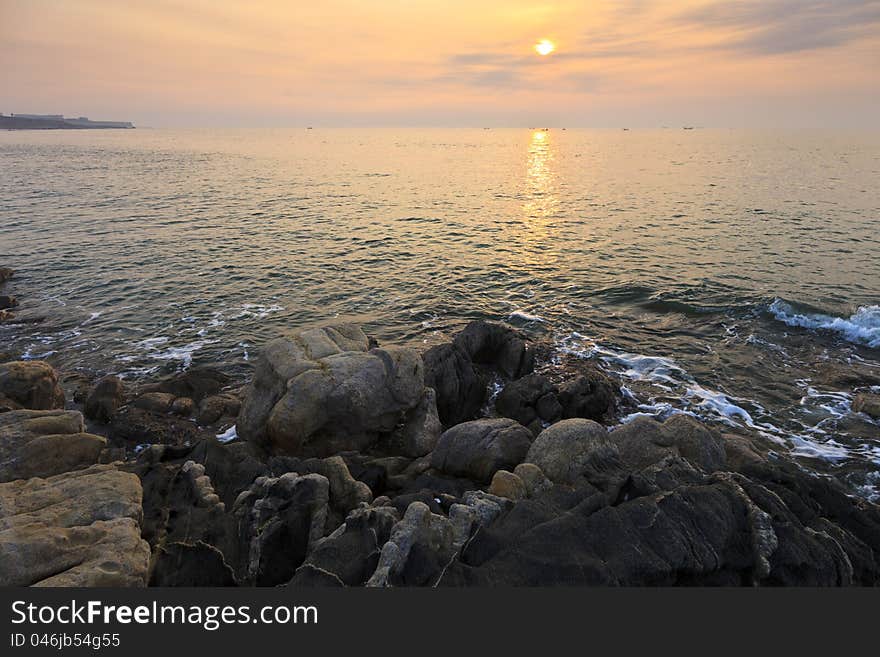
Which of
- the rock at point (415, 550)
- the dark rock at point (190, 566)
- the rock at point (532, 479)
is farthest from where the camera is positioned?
the rock at point (532, 479)

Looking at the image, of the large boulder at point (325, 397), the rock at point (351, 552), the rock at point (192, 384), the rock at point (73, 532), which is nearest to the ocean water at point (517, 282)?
the rock at point (192, 384)

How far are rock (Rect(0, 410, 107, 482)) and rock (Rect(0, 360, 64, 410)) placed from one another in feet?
11.3

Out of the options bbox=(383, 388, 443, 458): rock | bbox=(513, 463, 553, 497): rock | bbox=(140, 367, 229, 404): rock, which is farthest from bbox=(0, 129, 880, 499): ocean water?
bbox=(513, 463, 553, 497): rock

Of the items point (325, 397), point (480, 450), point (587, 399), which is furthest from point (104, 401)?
point (587, 399)

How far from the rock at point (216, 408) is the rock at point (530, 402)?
10163 millimetres

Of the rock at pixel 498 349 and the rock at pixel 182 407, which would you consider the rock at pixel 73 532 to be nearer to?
the rock at pixel 182 407

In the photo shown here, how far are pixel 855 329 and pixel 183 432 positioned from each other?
30.5 metres

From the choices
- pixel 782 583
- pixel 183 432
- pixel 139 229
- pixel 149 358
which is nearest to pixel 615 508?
pixel 782 583

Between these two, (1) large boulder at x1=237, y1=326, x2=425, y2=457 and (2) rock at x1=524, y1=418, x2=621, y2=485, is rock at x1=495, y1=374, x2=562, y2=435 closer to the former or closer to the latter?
(1) large boulder at x1=237, y1=326, x2=425, y2=457

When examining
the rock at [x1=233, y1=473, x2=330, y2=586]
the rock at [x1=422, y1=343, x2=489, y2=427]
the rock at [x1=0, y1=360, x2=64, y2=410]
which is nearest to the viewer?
the rock at [x1=233, y1=473, x2=330, y2=586]

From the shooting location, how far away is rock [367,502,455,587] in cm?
764

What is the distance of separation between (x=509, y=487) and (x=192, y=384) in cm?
1414

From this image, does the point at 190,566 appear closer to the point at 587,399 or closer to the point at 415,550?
the point at 415,550

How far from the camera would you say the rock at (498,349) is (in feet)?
67.1
